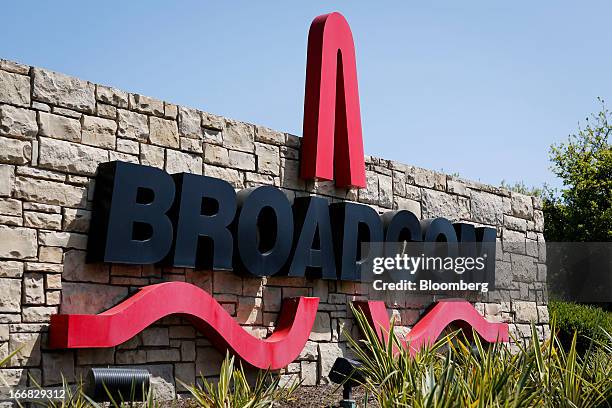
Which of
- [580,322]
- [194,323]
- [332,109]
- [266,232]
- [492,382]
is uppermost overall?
[332,109]

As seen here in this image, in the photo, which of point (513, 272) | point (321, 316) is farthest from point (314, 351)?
point (513, 272)

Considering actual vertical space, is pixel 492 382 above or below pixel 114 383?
above

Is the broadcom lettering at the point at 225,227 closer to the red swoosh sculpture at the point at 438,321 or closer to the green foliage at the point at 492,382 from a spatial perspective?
the red swoosh sculpture at the point at 438,321

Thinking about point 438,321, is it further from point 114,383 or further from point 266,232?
point 114,383

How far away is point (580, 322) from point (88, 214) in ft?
43.7

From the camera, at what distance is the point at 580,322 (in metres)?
18.1

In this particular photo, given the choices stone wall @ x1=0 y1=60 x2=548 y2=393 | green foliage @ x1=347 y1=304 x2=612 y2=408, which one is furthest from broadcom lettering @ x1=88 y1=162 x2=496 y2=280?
green foliage @ x1=347 y1=304 x2=612 y2=408

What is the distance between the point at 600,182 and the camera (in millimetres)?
27734

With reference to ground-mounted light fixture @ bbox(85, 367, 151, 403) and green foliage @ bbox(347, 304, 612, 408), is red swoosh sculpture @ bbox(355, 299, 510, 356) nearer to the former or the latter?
green foliage @ bbox(347, 304, 612, 408)

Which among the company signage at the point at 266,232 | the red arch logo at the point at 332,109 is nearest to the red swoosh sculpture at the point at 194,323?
the company signage at the point at 266,232

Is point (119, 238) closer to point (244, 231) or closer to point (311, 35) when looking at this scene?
point (244, 231)

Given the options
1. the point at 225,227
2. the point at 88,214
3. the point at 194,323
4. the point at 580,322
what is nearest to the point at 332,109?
the point at 225,227

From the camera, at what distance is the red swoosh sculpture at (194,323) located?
298 inches

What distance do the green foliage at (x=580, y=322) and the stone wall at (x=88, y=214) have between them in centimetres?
863
